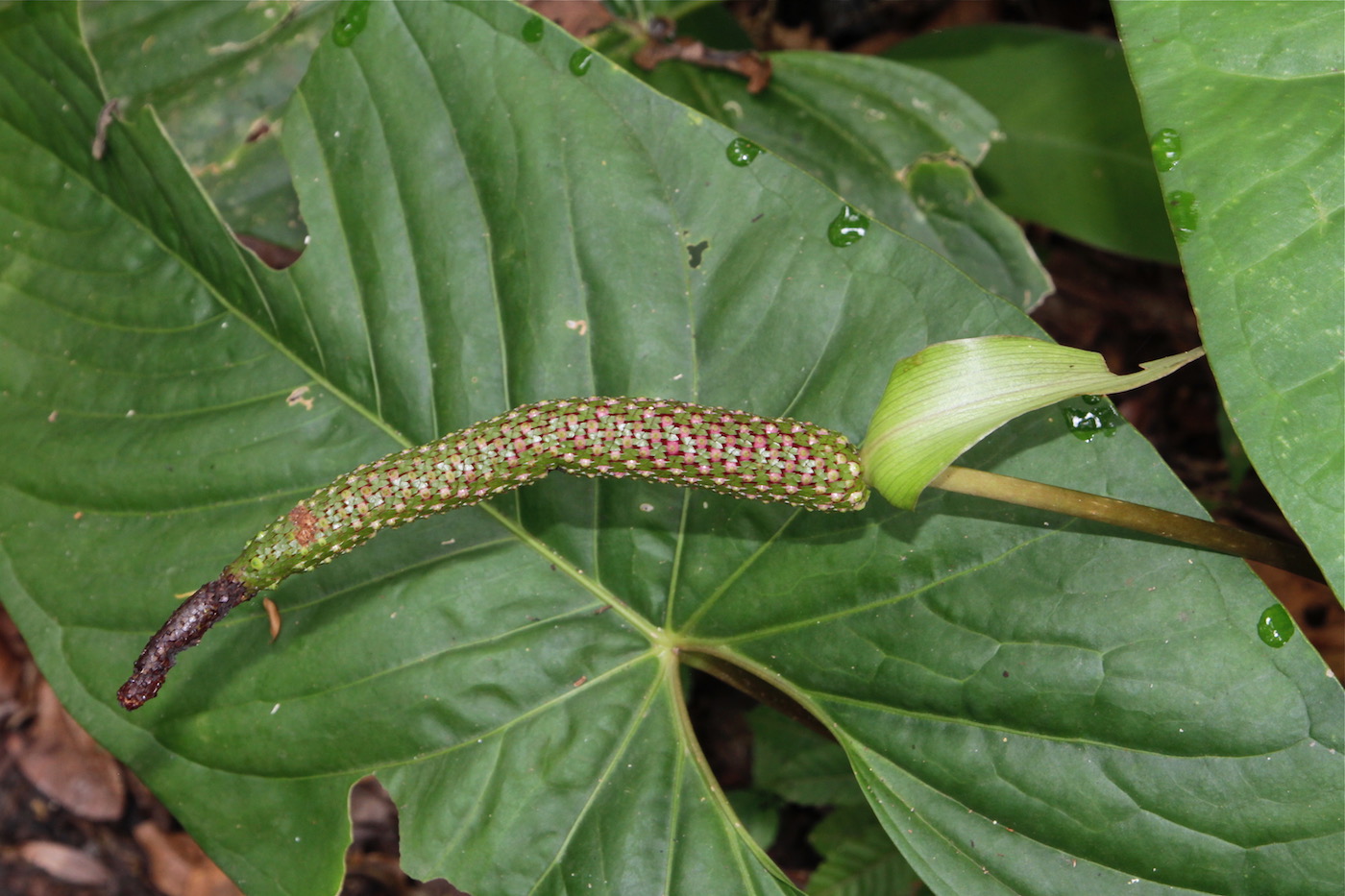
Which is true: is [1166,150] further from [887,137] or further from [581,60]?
[887,137]

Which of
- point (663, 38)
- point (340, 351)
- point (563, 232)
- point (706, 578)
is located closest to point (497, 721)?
point (706, 578)

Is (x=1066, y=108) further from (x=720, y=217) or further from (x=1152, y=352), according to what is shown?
(x=720, y=217)

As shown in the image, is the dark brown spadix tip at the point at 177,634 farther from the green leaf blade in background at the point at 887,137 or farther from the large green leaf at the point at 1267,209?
the green leaf blade in background at the point at 887,137

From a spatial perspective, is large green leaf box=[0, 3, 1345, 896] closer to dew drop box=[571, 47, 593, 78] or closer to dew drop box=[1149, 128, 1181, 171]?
dew drop box=[571, 47, 593, 78]

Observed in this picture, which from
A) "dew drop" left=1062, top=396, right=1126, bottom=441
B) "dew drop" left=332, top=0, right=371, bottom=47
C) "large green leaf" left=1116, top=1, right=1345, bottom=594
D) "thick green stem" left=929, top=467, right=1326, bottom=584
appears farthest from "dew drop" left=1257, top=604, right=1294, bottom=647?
"dew drop" left=332, top=0, right=371, bottom=47

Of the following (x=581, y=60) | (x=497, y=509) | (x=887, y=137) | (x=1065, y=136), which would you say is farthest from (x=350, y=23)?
(x=1065, y=136)

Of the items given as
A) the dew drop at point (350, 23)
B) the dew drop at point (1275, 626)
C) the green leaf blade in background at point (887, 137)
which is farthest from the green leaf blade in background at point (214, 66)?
the dew drop at point (1275, 626)
